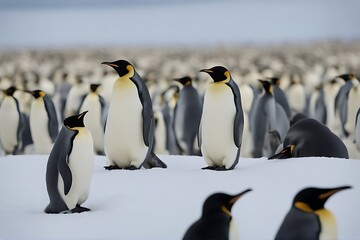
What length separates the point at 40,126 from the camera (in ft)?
13.7

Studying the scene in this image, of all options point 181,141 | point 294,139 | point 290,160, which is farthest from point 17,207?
point 181,141

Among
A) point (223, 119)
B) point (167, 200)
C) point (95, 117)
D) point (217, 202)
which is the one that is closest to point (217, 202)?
point (217, 202)

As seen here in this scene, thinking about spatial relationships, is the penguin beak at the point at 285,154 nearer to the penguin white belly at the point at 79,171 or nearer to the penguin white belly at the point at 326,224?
the penguin white belly at the point at 79,171

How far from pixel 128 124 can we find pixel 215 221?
106 cm

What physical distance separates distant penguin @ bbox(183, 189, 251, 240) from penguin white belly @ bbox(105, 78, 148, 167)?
1.01 metres

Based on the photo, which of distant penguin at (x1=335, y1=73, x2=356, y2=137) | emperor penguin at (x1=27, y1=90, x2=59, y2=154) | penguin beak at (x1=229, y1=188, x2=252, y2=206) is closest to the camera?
penguin beak at (x1=229, y1=188, x2=252, y2=206)

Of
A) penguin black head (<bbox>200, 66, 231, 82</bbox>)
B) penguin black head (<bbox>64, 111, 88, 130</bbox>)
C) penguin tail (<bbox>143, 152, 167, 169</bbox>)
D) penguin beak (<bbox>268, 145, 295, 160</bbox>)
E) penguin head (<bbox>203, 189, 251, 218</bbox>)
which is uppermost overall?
penguin black head (<bbox>200, 66, 231, 82</bbox>)

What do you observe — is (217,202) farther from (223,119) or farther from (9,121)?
(9,121)

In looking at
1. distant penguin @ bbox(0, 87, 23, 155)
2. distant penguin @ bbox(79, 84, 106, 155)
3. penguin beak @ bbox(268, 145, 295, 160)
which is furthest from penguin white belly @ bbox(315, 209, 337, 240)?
distant penguin @ bbox(0, 87, 23, 155)

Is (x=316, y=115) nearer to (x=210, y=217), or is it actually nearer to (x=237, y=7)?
(x=237, y=7)

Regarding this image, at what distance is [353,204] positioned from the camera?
1973 millimetres

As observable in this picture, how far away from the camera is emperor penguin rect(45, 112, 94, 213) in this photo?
2.09m

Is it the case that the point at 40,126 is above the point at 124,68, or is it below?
below

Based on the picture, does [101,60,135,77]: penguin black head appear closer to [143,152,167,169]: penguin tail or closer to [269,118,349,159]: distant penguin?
[143,152,167,169]: penguin tail
